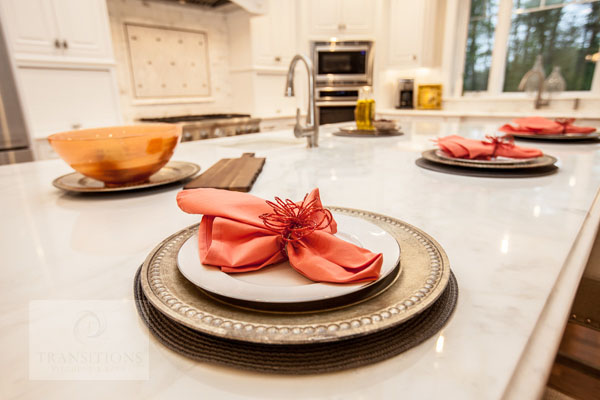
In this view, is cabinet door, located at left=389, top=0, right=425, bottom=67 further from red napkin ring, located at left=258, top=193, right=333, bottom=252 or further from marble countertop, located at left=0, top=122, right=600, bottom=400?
red napkin ring, located at left=258, top=193, right=333, bottom=252

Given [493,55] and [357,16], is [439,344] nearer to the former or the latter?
[357,16]

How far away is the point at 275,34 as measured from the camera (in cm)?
380

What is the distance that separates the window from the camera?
3.46m

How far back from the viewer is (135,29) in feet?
10.4

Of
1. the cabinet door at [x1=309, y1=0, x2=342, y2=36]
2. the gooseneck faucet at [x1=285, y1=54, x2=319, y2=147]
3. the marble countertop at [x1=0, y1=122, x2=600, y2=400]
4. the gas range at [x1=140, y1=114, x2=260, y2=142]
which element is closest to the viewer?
the marble countertop at [x1=0, y1=122, x2=600, y2=400]

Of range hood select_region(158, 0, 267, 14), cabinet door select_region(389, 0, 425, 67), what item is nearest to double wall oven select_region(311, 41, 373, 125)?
cabinet door select_region(389, 0, 425, 67)

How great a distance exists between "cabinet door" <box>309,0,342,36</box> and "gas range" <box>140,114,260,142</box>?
1.33m

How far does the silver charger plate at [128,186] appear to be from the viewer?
0.76 m

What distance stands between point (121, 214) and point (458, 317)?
23.0 inches

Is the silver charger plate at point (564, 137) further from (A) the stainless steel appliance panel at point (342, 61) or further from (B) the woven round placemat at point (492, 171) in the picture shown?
(A) the stainless steel appliance panel at point (342, 61)

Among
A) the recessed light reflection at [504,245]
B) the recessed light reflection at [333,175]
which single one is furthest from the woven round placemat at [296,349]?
the recessed light reflection at [333,175]

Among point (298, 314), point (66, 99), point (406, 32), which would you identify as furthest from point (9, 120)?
point (406, 32)

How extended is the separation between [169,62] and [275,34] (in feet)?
3.77

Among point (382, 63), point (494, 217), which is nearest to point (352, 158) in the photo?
point (494, 217)
